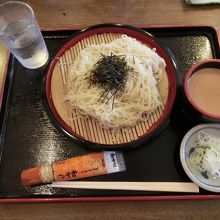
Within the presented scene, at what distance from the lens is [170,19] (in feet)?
5.55

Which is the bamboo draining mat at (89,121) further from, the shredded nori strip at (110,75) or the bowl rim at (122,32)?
the shredded nori strip at (110,75)

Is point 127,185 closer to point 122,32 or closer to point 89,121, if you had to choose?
point 89,121

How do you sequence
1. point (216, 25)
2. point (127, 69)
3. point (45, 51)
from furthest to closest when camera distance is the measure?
1. point (216, 25)
2. point (45, 51)
3. point (127, 69)

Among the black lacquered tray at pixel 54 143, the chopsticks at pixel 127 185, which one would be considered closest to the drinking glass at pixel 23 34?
the black lacquered tray at pixel 54 143

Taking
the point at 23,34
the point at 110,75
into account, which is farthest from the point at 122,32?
the point at 23,34

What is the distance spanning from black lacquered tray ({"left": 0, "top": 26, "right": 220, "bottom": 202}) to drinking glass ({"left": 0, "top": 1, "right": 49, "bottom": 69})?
0.06 m

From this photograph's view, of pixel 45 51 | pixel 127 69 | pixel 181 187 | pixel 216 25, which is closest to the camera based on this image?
pixel 181 187

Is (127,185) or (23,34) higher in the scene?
(23,34)

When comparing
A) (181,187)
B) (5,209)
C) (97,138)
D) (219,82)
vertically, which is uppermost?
(219,82)

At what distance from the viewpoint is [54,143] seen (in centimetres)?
132

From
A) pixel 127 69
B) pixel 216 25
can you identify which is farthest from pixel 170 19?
pixel 127 69

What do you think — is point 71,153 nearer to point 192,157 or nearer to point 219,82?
point 192,157

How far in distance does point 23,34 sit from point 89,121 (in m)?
0.53

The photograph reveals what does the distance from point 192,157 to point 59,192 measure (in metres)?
0.59
